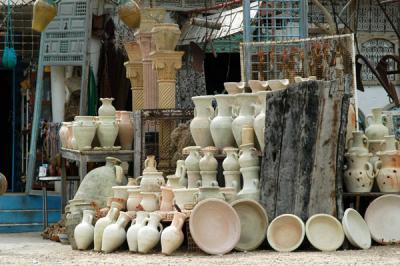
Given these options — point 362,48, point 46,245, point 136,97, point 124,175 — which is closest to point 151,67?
point 136,97

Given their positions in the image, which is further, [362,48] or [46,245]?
[362,48]

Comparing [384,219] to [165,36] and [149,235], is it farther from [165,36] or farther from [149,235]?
[165,36]

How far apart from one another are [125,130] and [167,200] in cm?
241

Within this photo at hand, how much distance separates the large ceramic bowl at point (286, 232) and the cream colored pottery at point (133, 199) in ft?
4.47

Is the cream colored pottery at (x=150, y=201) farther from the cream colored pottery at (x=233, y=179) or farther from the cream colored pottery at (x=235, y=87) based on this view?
the cream colored pottery at (x=235, y=87)

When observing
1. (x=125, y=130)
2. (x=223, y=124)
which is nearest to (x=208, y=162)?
(x=223, y=124)

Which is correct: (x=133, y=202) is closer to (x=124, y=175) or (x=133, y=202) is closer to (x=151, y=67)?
(x=124, y=175)

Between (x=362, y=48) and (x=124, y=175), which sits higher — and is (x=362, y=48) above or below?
above

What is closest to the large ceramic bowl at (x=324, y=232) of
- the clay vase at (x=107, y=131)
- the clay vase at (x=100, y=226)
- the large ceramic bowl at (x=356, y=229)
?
the large ceramic bowl at (x=356, y=229)

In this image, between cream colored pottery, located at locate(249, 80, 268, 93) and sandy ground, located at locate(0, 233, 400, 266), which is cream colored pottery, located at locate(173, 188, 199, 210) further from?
cream colored pottery, located at locate(249, 80, 268, 93)

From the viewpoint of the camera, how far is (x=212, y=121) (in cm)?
1059

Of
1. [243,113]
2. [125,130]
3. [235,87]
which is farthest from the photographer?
[125,130]

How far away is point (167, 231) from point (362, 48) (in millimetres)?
8320

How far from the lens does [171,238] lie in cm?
920
